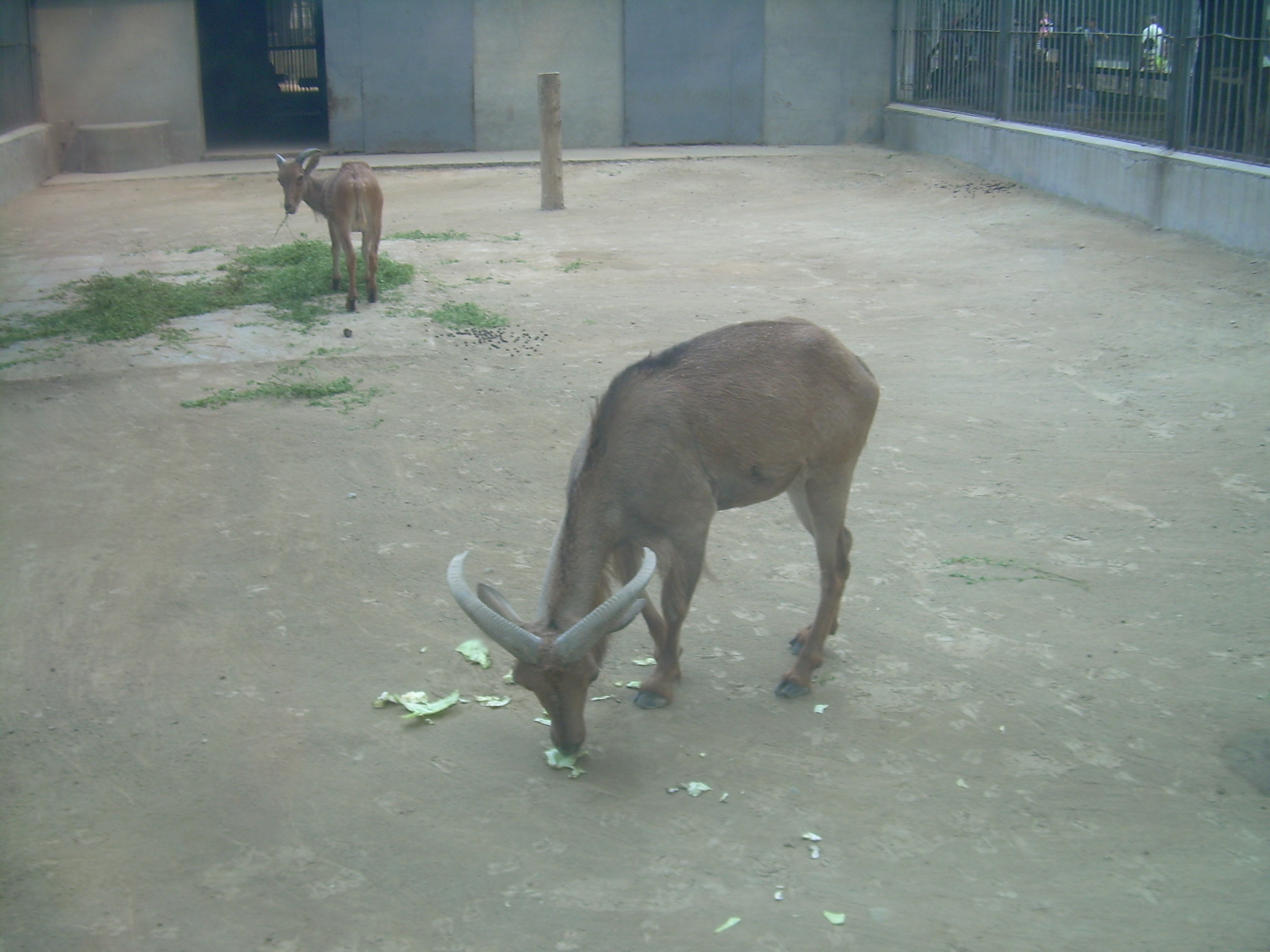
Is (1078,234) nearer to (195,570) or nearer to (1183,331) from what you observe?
(1183,331)

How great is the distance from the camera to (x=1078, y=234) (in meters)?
13.4

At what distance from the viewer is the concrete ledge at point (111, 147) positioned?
19641mm

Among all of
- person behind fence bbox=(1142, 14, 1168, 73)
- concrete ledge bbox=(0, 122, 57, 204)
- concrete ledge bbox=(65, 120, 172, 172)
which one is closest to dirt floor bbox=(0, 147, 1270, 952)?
person behind fence bbox=(1142, 14, 1168, 73)

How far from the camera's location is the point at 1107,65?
607 inches

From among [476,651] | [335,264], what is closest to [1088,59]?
[335,264]

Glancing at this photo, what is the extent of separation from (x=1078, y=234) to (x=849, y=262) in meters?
3.00

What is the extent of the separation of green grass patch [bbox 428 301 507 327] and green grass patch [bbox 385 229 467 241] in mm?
3280

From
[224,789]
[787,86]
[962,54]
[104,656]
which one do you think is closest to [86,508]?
[104,656]

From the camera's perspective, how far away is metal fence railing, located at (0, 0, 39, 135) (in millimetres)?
17859

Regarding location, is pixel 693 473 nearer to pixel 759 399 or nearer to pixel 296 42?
pixel 759 399

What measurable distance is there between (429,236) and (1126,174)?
27.9 ft

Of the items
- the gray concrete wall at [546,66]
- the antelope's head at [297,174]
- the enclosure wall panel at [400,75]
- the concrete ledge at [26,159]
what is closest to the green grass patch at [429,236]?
the antelope's head at [297,174]

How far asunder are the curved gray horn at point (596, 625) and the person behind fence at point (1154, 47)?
13193 mm

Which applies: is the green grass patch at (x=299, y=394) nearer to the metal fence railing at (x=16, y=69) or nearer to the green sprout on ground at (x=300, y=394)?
the green sprout on ground at (x=300, y=394)
